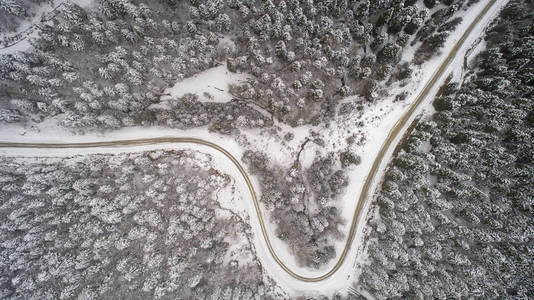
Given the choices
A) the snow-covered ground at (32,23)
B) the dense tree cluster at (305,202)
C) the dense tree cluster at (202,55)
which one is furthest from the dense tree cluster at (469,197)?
the snow-covered ground at (32,23)

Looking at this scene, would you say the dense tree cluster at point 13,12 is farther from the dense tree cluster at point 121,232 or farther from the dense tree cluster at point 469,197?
the dense tree cluster at point 469,197

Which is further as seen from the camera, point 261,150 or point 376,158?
point 261,150

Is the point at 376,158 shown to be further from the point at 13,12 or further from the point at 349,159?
the point at 13,12

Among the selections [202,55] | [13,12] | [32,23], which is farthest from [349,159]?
[13,12]

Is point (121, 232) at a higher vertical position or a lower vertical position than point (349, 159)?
lower

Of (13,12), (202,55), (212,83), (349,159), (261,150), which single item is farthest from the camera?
(212,83)

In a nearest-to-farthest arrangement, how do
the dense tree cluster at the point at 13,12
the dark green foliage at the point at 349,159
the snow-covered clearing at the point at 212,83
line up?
1. the dense tree cluster at the point at 13,12
2. the dark green foliage at the point at 349,159
3. the snow-covered clearing at the point at 212,83
